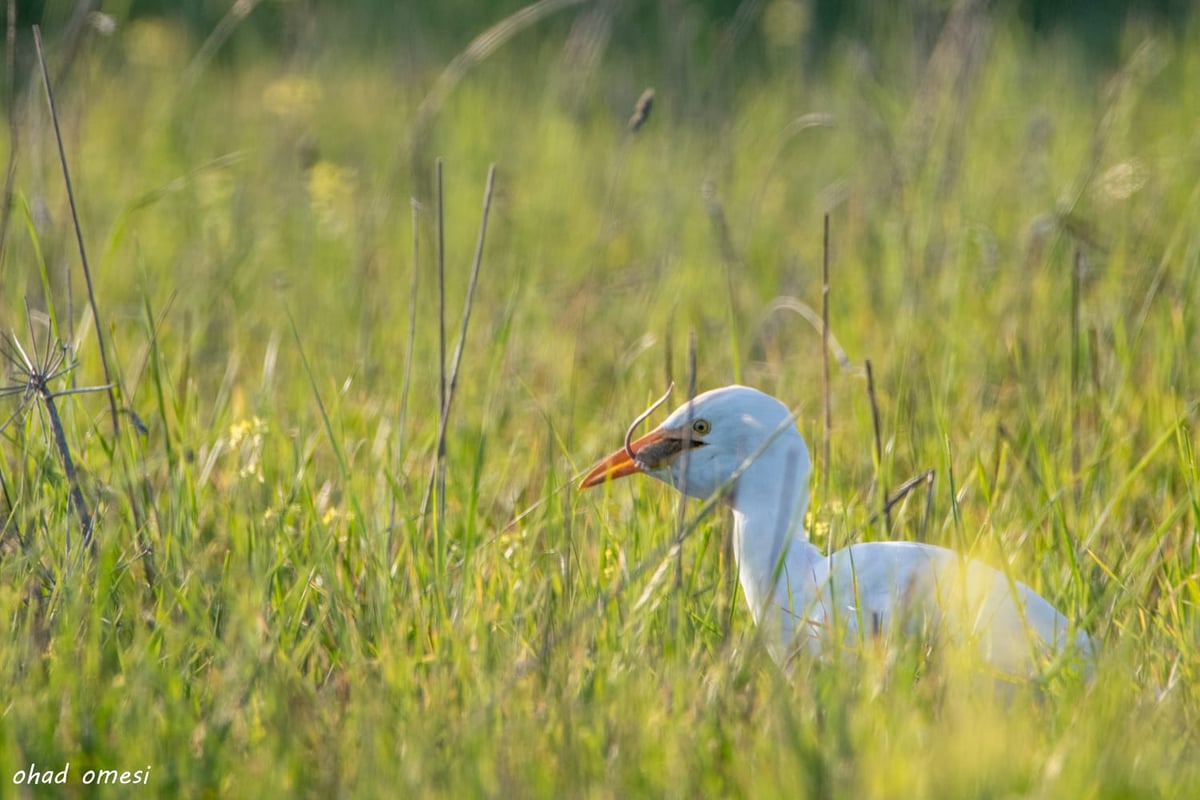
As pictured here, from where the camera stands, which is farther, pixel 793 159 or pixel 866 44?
pixel 866 44

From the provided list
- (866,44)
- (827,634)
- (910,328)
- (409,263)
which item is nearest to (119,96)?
(409,263)

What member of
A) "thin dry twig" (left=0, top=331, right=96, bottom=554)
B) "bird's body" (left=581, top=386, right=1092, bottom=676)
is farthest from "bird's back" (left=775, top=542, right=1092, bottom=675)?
"thin dry twig" (left=0, top=331, right=96, bottom=554)

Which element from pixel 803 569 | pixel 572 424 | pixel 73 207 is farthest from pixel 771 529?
pixel 73 207

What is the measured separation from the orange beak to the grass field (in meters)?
0.13

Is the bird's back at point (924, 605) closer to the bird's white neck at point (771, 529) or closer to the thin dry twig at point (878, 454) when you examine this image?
the bird's white neck at point (771, 529)

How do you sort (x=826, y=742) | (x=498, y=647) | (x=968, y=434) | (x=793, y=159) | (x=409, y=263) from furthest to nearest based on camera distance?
(x=793, y=159)
(x=409, y=263)
(x=968, y=434)
(x=498, y=647)
(x=826, y=742)

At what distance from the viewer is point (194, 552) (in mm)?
2570

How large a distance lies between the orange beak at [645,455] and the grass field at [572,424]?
13cm

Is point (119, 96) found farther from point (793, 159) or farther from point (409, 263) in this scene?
point (793, 159)

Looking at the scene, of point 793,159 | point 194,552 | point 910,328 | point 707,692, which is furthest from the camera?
point 793,159

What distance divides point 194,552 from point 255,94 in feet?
→ 15.0

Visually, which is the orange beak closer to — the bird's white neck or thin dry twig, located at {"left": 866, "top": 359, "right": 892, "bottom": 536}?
the bird's white neck

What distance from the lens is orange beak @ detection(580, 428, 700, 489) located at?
105 inches

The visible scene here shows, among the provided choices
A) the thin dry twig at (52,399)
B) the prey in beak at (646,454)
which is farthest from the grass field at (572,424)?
the prey in beak at (646,454)
